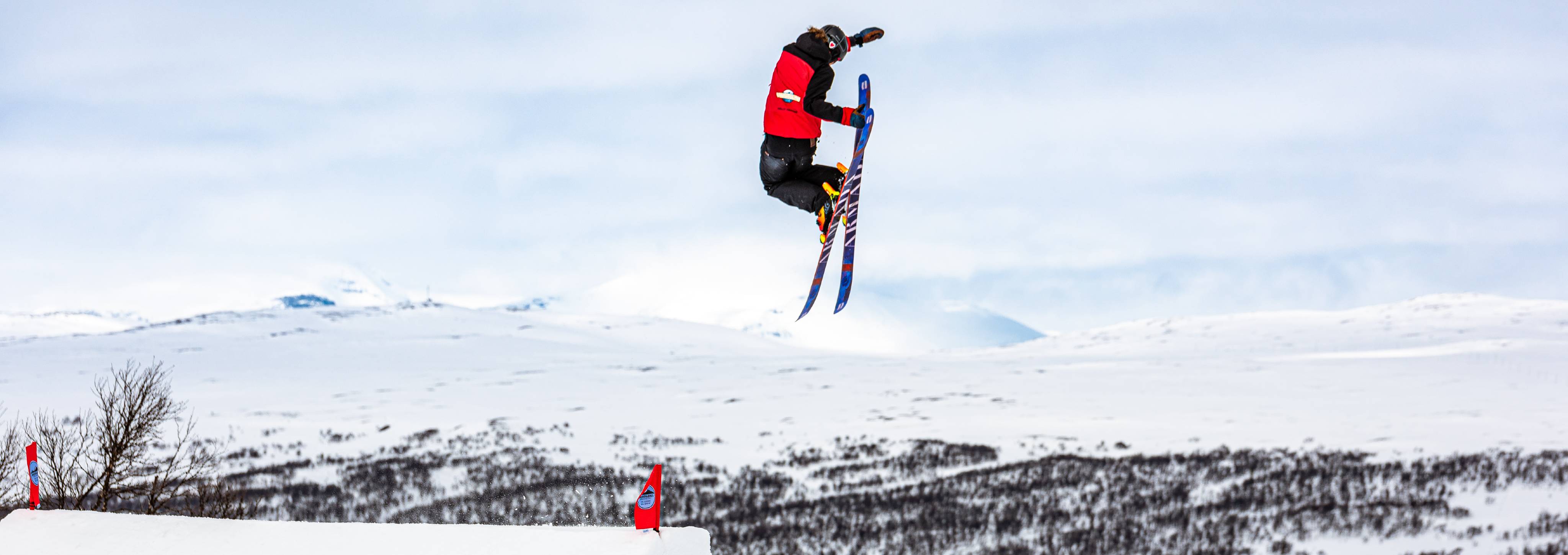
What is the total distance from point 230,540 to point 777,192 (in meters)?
6.61

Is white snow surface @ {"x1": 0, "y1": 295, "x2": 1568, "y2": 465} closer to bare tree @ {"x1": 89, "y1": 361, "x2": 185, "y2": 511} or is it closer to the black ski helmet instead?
bare tree @ {"x1": 89, "y1": 361, "x2": 185, "y2": 511}

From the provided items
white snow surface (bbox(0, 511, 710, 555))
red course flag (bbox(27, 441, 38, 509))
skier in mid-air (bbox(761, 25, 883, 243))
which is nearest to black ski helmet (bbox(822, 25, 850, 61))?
skier in mid-air (bbox(761, 25, 883, 243))

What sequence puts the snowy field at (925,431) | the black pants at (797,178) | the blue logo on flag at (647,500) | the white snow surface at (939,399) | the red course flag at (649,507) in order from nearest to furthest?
the black pants at (797,178) < the red course flag at (649,507) < the blue logo on flag at (647,500) < the snowy field at (925,431) < the white snow surface at (939,399)

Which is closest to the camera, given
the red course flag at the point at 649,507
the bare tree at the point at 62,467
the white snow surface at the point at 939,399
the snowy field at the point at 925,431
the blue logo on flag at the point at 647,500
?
the red course flag at the point at 649,507

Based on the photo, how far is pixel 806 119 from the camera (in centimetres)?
793

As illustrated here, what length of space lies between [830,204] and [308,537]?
6.04 metres

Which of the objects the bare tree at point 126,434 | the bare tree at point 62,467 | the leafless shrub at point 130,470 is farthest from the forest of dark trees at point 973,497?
the bare tree at point 126,434

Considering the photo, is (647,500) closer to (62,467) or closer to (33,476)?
(33,476)

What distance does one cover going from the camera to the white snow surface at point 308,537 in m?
9.21

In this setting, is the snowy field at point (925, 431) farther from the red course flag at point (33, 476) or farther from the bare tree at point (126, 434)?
the red course flag at point (33, 476)

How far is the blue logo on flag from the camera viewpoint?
28.6ft

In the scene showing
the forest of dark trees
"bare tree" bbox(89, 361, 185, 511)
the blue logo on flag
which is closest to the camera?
the blue logo on flag

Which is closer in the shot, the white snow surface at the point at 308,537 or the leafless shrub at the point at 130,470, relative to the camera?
the white snow surface at the point at 308,537

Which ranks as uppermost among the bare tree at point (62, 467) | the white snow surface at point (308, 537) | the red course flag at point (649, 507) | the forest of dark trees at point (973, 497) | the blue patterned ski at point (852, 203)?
the blue patterned ski at point (852, 203)
